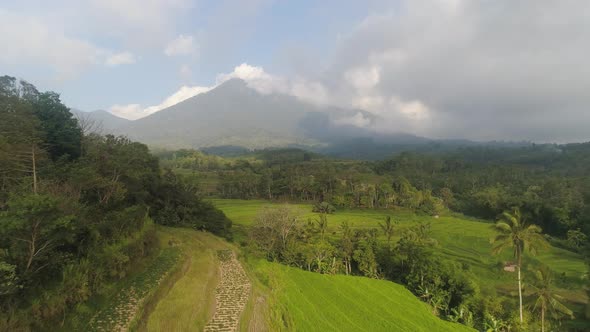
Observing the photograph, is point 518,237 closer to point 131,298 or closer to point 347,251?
point 347,251

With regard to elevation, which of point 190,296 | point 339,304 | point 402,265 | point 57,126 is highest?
point 57,126

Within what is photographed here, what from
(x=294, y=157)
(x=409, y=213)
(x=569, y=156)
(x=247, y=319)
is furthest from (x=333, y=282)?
(x=569, y=156)

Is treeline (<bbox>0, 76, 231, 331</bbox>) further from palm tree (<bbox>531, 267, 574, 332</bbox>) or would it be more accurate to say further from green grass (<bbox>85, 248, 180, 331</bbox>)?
palm tree (<bbox>531, 267, 574, 332</bbox>)

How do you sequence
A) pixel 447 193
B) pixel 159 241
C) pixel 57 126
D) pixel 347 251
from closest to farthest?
pixel 159 241 → pixel 57 126 → pixel 347 251 → pixel 447 193

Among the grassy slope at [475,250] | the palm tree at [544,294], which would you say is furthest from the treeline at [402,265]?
the grassy slope at [475,250]

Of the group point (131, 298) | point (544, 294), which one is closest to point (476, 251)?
point (544, 294)
